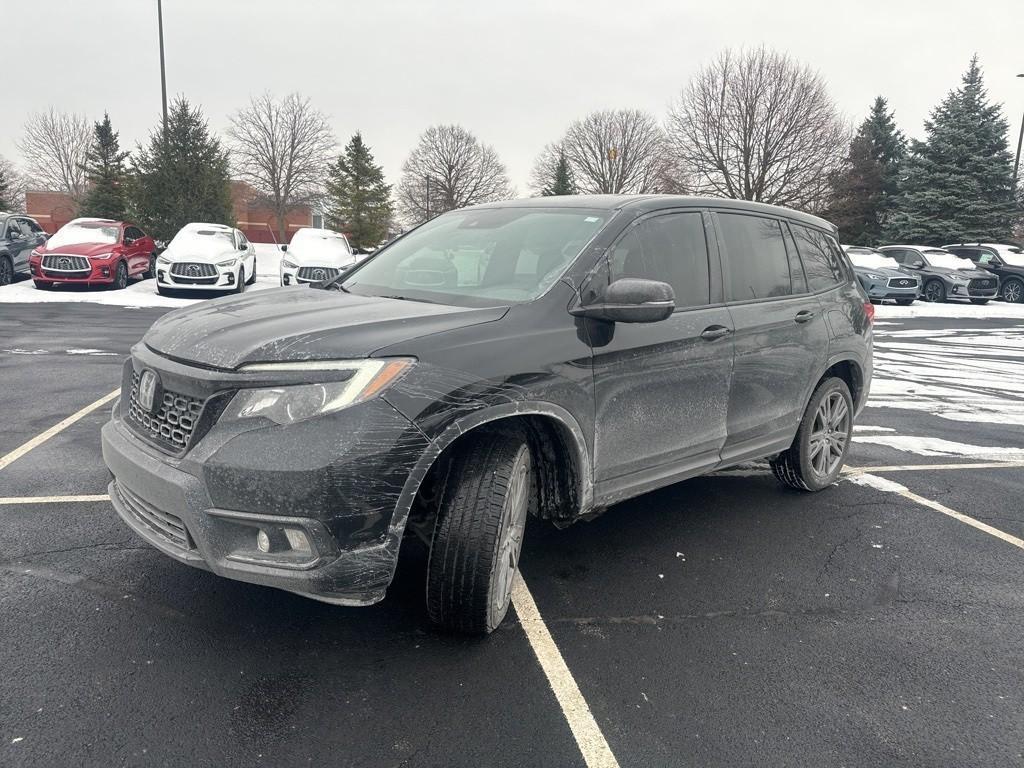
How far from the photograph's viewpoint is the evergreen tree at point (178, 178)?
28.5m

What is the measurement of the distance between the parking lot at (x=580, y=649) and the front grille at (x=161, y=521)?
1.50ft

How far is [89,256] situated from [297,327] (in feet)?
57.2

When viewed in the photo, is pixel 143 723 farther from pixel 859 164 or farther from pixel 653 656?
pixel 859 164

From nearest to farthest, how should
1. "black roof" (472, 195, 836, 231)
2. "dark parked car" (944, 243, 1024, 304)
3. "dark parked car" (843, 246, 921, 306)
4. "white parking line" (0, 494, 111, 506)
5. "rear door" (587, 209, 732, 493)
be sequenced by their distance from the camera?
"rear door" (587, 209, 732, 493)
"black roof" (472, 195, 836, 231)
"white parking line" (0, 494, 111, 506)
"dark parked car" (843, 246, 921, 306)
"dark parked car" (944, 243, 1024, 304)

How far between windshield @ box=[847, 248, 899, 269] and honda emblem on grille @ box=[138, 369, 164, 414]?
24.5m

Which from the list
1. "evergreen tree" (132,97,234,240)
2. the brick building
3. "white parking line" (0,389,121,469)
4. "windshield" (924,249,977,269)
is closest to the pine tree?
the brick building

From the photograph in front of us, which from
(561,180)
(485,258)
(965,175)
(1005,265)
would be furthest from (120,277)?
(561,180)

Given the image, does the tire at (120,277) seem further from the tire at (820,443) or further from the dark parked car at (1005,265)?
the dark parked car at (1005,265)

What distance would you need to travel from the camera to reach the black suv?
2.55 meters

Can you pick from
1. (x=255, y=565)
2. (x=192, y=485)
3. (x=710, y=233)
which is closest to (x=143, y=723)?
(x=255, y=565)

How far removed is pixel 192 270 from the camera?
1717 cm

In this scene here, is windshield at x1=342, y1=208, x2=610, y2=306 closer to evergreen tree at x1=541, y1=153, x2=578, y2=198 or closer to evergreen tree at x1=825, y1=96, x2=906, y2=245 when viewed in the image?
evergreen tree at x1=825, y1=96, x2=906, y2=245

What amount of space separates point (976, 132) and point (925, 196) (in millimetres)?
3747

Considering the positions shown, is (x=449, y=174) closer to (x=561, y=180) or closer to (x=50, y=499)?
(x=561, y=180)
